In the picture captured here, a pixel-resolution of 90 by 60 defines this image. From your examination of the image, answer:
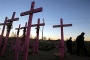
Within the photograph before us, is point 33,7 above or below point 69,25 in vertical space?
above

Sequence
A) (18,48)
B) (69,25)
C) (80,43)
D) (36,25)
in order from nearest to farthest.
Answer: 1. (18,48)
2. (69,25)
3. (80,43)
4. (36,25)

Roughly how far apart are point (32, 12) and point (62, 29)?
4.23 meters

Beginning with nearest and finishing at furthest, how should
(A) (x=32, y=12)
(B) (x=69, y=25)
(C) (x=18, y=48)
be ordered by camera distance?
(C) (x=18, y=48) → (A) (x=32, y=12) → (B) (x=69, y=25)

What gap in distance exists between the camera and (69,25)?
11.4m

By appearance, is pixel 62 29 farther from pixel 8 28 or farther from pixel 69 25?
pixel 8 28

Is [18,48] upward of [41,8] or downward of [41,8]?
downward

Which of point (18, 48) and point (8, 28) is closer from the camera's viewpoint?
point (18, 48)

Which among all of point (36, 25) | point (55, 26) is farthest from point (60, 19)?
point (36, 25)

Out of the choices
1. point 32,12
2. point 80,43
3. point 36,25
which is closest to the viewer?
point 32,12

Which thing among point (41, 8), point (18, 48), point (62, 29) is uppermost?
point (41, 8)

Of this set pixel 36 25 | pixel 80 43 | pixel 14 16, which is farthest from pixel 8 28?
pixel 80 43

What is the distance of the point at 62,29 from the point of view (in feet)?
37.8

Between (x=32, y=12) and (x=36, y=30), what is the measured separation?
19.0 ft

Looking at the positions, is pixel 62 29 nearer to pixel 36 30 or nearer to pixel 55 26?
pixel 55 26
